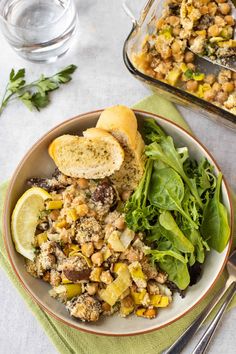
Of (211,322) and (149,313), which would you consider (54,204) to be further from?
(211,322)

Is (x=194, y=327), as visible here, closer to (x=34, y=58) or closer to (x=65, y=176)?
(x=65, y=176)

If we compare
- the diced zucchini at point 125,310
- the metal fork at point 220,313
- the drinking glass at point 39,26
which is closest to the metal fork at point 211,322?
the metal fork at point 220,313

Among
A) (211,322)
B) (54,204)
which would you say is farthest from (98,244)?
(211,322)

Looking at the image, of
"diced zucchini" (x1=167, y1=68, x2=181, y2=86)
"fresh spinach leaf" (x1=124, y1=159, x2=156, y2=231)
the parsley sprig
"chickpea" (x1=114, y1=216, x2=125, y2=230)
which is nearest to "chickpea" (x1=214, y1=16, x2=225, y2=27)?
"diced zucchini" (x1=167, y1=68, x2=181, y2=86)

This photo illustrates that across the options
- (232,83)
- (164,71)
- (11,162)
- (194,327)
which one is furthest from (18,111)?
(194,327)

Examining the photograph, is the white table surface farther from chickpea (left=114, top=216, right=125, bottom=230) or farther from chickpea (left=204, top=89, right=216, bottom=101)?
chickpea (left=114, top=216, right=125, bottom=230)

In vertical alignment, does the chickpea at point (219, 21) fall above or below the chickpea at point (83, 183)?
above

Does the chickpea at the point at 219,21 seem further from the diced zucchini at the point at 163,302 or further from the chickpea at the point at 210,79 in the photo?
the diced zucchini at the point at 163,302
